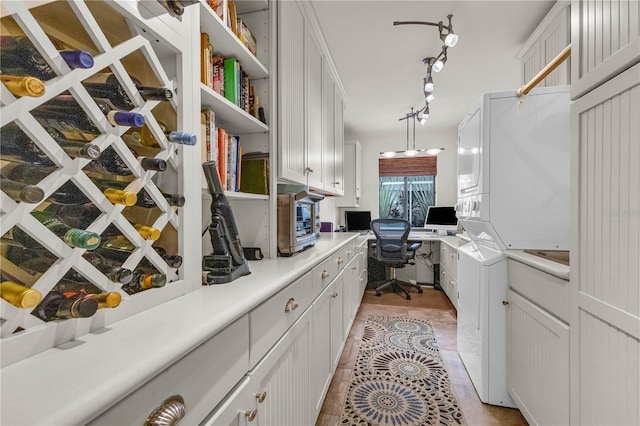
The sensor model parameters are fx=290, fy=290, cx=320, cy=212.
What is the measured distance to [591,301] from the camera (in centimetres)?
97

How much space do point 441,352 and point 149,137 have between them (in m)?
2.49

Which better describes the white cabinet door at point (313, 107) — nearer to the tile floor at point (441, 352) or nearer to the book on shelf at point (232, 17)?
the book on shelf at point (232, 17)

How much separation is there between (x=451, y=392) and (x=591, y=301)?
1189mm

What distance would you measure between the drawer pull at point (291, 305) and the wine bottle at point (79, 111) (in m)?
0.72

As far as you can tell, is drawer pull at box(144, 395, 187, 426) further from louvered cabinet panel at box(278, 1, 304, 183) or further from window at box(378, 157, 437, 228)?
window at box(378, 157, 437, 228)

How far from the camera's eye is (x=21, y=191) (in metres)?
0.47

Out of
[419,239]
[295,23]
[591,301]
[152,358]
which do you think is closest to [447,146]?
[419,239]

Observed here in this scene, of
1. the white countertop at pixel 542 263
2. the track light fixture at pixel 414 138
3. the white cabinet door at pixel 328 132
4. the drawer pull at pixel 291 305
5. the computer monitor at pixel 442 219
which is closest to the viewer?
the drawer pull at pixel 291 305

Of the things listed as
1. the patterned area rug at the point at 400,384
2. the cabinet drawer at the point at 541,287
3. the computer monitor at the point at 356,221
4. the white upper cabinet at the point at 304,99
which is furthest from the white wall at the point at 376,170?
the cabinet drawer at the point at 541,287

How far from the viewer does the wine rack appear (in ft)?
1.58

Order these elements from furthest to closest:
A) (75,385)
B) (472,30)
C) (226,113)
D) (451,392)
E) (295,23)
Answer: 1. (472,30)
2. (451,392)
3. (295,23)
4. (226,113)
5. (75,385)

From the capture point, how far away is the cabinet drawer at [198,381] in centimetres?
46

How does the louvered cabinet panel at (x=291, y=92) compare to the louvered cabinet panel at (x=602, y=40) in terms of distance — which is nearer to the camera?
the louvered cabinet panel at (x=602, y=40)

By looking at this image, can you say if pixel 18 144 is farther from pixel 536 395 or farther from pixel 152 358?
pixel 536 395
